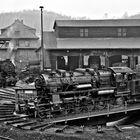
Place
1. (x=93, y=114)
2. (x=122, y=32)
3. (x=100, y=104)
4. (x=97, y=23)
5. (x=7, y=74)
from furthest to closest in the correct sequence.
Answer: (x=97, y=23), (x=122, y=32), (x=7, y=74), (x=100, y=104), (x=93, y=114)

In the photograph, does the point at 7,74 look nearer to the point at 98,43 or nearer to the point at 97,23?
the point at 98,43

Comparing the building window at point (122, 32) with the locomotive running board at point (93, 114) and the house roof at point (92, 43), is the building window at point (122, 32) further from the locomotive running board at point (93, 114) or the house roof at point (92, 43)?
the locomotive running board at point (93, 114)

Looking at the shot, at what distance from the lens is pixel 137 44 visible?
118ft

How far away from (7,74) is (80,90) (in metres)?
15.0

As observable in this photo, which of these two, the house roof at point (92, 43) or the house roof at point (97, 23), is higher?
the house roof at point (97, 23)

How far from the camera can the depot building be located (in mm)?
34312

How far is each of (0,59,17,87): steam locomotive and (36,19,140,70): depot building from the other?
223 inches

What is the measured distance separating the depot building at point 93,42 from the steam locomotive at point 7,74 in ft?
18.6

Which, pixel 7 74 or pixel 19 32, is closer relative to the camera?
Result: pixel 7 74

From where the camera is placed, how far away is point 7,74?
30.2 metres

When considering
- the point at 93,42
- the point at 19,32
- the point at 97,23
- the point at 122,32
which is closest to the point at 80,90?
the point at 93,42

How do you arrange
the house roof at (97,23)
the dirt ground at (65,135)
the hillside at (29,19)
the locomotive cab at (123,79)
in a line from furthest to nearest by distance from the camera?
the hillside at (29,19), the house roof at (97,23), the locomotive cab at (123,79), the dirt ground at (65,135)

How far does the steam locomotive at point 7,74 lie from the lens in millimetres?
29306

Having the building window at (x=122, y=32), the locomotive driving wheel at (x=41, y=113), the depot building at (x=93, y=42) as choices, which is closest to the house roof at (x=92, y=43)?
the depot building at (x=93, y=42)
